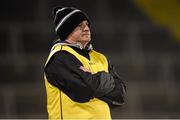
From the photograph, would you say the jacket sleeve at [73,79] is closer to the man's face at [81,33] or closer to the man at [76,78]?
the man at [76,78]

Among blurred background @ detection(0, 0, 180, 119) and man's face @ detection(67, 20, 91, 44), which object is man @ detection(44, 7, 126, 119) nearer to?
man's face @ detection(67, 20, 91, 44)

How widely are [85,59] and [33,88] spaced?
4.60m

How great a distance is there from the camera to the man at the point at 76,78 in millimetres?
3523

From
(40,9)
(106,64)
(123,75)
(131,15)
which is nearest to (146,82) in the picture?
(123,75)

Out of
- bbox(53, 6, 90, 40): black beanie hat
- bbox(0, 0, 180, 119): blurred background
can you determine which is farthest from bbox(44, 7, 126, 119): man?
bbox(0, 0, 180, 119): blurred background

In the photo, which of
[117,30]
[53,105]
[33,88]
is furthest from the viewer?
[117,30]

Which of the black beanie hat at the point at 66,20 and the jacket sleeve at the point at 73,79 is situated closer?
the jacket sleeve at the point at 73,79

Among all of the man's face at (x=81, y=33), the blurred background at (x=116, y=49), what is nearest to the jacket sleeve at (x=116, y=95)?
the man's face at (x=81, y=33)

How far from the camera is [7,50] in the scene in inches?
339

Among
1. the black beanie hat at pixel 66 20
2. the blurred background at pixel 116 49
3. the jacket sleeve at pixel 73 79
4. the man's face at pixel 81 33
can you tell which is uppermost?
the black beanie hat at pixel 66 20

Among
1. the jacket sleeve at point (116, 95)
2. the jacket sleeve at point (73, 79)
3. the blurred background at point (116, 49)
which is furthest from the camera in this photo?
the blurred background at point (116, 49)

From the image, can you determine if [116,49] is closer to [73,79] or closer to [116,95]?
[116,95]

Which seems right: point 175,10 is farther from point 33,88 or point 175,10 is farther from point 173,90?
point 33,88

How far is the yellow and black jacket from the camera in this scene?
3.52 m
